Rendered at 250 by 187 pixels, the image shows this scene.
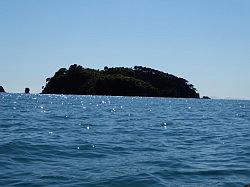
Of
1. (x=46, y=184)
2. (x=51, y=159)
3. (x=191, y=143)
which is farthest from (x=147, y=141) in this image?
(x=46, y=184)

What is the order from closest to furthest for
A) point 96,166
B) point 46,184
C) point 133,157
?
point 46,184 → point 96,166 → point 133,157

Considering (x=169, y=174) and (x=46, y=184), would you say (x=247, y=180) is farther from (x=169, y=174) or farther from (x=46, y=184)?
(x=46, y=184)

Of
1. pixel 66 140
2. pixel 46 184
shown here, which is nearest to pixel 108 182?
pixel 46 184

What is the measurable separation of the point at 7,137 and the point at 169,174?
11.8 metres

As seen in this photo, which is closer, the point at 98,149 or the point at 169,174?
the point at 169,174

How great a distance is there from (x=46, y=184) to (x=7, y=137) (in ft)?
38.6

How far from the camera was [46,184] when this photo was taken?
11.7 m

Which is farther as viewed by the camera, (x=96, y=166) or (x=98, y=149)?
(x=98, y=149)

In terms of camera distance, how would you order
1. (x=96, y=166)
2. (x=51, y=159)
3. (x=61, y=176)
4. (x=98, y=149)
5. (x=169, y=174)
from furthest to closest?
(x=98, y=149)
(x=51, y=159)
(x=96, y=166)
(x=169, y=174)
(x=61, y=176)

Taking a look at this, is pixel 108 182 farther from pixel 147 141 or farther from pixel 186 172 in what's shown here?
pixel 147 141

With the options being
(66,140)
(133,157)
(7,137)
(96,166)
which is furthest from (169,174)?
(7,137)

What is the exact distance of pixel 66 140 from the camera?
72.9 ft

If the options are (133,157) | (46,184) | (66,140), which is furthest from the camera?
(66,140)

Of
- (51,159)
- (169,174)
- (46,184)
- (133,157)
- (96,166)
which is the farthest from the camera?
(133,157)
